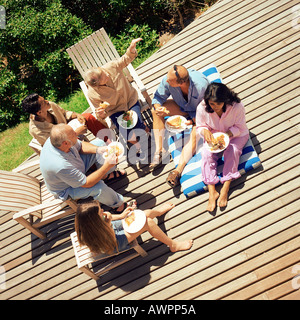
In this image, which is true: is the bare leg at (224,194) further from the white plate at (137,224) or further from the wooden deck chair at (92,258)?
the wooden deck chair at (92,258)

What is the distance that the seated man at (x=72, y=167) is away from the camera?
9.91 feet

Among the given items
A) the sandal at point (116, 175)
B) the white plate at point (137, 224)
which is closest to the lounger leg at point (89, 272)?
the white plate at point (137, 224)

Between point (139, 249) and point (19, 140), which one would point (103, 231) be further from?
point (19, 140)

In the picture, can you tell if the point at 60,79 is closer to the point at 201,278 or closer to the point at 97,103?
the point at 97,103

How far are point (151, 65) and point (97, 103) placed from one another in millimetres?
1534

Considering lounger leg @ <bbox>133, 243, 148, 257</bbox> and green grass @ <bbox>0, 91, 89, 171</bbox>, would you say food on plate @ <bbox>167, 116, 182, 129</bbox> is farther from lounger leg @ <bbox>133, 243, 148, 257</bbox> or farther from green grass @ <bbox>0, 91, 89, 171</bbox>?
green grass @ <bbox>0, 91, 89, 171</bbox>

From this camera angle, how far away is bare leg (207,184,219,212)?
3332 mm

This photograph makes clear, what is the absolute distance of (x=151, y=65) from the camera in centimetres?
494

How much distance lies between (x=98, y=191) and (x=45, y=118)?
1.18 metres

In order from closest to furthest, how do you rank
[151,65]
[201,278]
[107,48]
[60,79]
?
[201,278]
[107,48]
[151,65]
[60,79]

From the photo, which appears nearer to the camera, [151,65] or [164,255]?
[164,255]

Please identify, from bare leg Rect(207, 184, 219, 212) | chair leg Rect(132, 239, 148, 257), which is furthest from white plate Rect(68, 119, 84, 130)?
bare leg Rect(207, 184, 219, 212)

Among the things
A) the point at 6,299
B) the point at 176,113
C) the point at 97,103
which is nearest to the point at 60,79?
the point at 97,103

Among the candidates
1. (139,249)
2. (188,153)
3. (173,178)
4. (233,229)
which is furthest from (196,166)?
(139,249)
